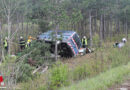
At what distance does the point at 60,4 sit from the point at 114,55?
18.8 ft

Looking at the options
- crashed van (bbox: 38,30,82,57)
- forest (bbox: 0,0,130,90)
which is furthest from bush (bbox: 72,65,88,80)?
crashed van (bbox: 38,30,82,57)

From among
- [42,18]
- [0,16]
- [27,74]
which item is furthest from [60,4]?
[0,16]

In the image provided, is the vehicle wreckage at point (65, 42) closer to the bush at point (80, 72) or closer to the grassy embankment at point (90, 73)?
the grassy embankment at point (90, 73)

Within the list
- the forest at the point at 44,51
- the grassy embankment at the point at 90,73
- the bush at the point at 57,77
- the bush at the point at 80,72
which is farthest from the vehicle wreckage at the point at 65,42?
the bush at the point at 57,77

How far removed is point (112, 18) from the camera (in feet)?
121

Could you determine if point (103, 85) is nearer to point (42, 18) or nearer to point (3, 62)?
point (3, 62)

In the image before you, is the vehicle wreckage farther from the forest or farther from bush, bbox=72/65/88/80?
bush, bbox=72/65/88/80

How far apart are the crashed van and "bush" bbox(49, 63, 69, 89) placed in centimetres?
766

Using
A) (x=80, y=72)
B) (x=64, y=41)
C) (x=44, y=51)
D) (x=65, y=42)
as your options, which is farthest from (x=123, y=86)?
(x=65, y=42)

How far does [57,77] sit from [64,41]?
9.36m

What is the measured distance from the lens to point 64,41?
17.5m

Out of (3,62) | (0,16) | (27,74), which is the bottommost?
(27,74)

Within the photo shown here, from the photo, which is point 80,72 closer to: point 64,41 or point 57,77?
point 57,77

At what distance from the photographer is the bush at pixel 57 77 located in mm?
8105
